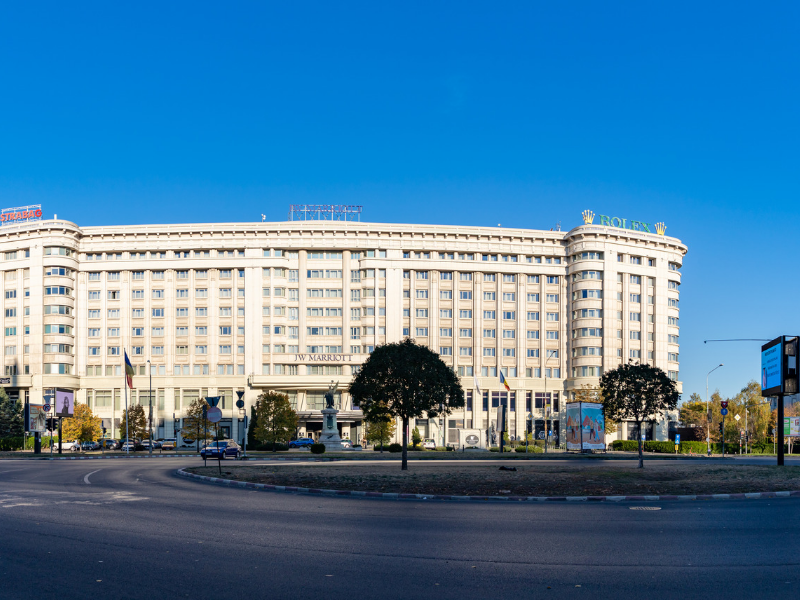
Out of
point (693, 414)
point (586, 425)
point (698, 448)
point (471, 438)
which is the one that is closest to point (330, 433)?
point (586, 425)

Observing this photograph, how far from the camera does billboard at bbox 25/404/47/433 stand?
67.2 m

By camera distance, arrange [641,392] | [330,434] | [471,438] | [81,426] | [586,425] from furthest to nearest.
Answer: [81,426]
[471,438]
[330,434]
[586,425]
[641,392]

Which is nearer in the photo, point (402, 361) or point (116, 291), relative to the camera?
point (402, 361)

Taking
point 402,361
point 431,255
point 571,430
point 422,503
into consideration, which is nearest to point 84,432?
point 431,255

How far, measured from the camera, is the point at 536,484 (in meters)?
25.6

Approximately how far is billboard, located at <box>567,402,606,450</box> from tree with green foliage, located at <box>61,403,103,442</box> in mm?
59441

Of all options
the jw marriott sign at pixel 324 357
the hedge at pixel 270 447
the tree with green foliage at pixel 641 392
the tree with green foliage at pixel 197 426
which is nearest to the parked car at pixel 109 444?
the tree with green foliage at pixel 197 426

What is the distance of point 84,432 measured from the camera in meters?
92.8

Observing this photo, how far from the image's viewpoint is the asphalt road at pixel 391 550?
960 cm

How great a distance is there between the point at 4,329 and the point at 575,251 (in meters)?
86.2

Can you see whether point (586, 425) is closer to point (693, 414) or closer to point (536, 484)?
point (536, 484)

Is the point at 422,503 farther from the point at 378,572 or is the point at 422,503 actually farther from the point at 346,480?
the point at 378,572

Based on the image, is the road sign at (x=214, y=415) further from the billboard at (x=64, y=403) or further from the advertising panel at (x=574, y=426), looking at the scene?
the billboard at (x=64, y=403)

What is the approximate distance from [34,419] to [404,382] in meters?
45.4
